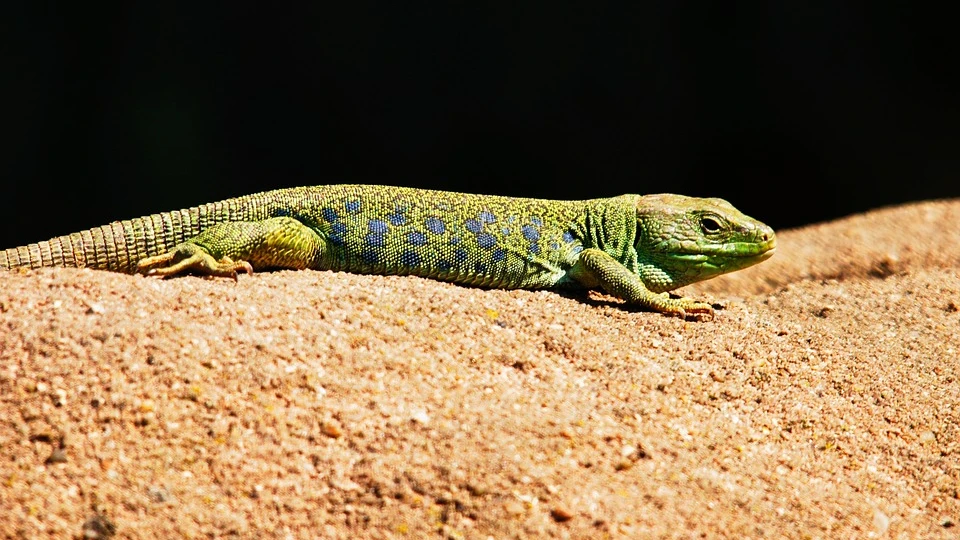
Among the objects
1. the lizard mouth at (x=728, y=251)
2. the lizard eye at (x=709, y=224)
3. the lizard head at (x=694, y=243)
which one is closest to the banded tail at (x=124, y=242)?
the lizard head at (x=694, y=243)

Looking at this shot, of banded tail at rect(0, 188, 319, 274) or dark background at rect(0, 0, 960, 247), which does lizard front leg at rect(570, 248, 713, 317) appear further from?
dark background at rect(0, 0, 960, 247)

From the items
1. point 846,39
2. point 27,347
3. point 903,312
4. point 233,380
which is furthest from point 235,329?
point 846,39

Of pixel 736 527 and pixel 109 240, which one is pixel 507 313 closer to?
pixel 736 527

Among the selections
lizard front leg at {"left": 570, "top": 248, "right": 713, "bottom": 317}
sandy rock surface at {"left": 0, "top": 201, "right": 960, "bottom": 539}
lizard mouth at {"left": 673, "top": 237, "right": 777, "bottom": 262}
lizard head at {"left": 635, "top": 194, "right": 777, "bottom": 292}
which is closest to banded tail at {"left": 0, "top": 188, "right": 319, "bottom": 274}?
sandy rock surface at {"left": 0, "top": 201, "right": 960, "bottom": 539}

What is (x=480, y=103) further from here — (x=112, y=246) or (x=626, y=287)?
(x=112, y=246)

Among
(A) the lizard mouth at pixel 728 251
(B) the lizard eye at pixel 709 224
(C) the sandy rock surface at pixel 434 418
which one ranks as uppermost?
(B) the lizard eye at pixel 709 224

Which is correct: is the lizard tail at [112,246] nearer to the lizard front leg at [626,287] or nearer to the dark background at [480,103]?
the lizard front leg at [626,287]
